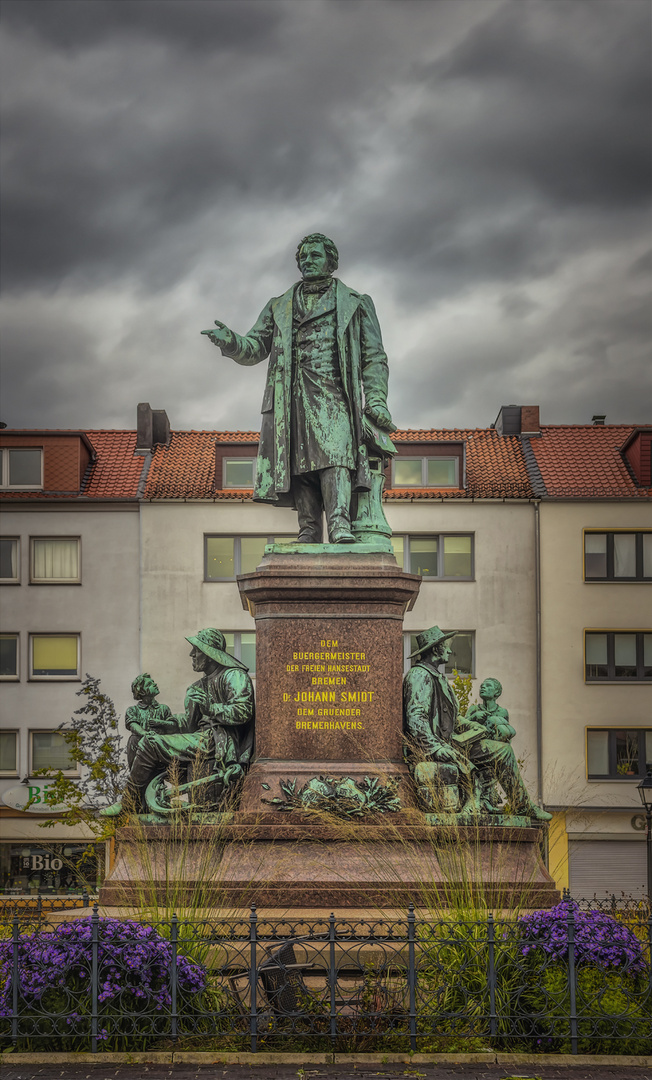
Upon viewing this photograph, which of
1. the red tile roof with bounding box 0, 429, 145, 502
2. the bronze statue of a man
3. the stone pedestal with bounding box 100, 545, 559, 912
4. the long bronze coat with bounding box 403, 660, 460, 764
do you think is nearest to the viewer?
the stone pedestal with bounding box 100, 545, 559, 912

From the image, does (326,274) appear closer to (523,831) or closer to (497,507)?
(523,831)

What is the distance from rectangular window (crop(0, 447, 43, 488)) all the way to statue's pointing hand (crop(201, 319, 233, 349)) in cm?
2418

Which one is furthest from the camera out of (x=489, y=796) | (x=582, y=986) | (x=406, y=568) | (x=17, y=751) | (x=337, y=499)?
(x=406, y=568)

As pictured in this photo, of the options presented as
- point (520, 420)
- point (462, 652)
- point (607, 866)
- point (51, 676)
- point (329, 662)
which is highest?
point (520, 420)

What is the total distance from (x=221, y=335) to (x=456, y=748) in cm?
451

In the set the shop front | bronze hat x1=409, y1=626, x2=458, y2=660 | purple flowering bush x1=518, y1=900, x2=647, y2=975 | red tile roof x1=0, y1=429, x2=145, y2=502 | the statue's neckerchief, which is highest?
red tile roof x1=0, y1=429, x2=145, y2=502

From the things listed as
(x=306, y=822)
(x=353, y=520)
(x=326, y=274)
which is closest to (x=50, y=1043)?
(x=306, y=822)

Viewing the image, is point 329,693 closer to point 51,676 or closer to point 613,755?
point 613,755

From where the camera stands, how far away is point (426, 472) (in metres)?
Answer: 36.1

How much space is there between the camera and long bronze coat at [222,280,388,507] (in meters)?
12.3

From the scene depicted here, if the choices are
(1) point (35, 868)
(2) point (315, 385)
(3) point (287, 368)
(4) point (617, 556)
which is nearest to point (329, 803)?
(2) point (315, 385)

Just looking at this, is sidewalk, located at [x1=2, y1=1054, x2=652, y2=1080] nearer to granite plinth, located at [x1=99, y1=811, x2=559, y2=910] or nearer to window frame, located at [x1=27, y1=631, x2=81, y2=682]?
granite plinth, located at [x1=99, y1=811, x2=559, y2=910]

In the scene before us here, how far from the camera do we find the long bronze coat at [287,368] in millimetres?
12266

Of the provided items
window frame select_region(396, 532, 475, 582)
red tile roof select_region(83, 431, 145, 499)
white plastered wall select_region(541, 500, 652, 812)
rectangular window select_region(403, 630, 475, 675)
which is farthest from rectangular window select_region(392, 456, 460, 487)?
red tile roof select_region(83, 431, 145, 499)
